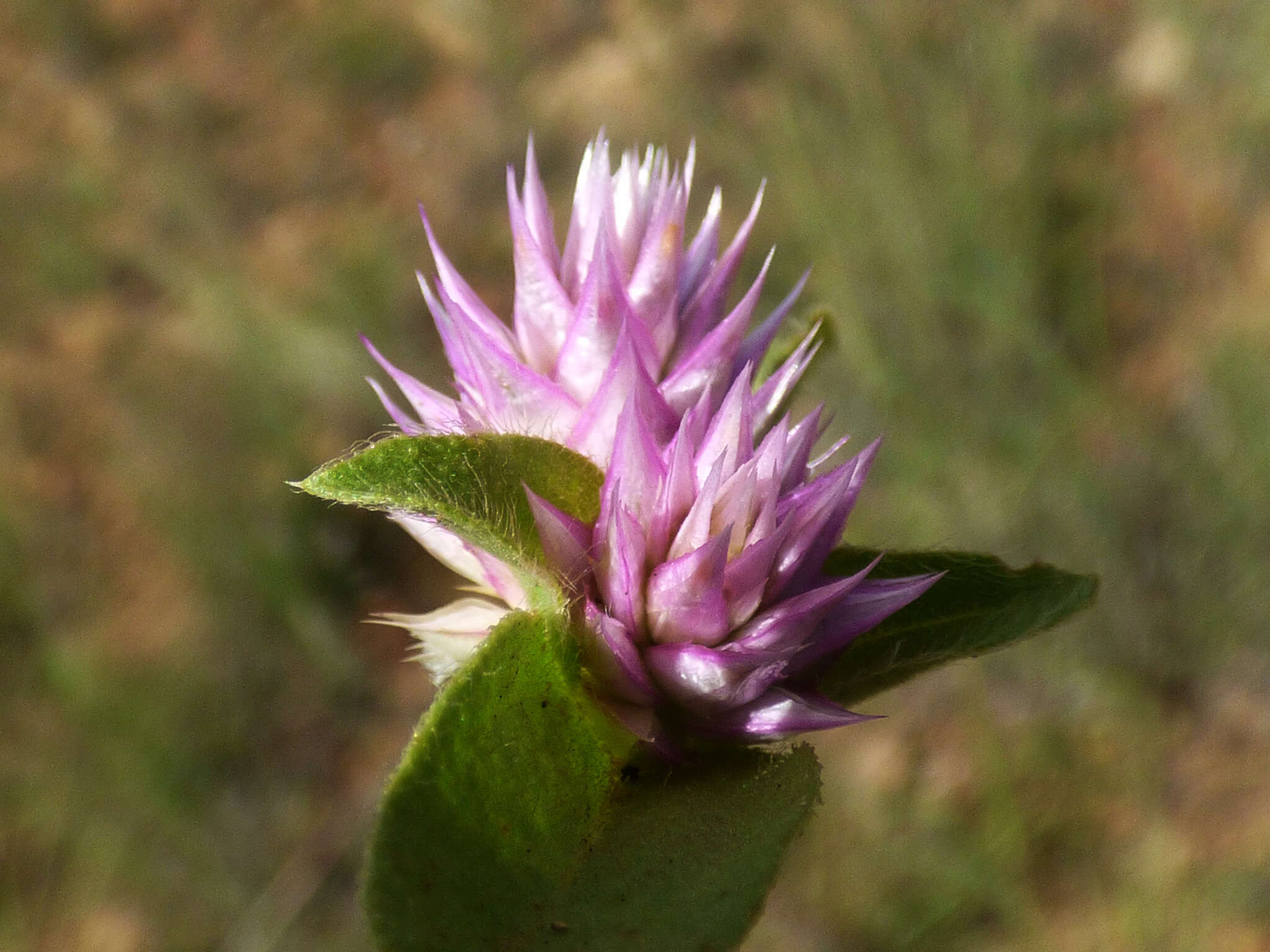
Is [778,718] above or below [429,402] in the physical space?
below

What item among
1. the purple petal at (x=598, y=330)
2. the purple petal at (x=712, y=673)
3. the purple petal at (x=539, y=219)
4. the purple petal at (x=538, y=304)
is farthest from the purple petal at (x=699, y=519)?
the purple petal at (x=539, y=219)

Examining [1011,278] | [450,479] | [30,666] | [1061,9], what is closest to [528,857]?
[450,479]

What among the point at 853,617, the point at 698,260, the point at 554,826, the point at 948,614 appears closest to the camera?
the point at 554,826

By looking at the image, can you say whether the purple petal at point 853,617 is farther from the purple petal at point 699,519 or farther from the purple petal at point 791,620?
the purple petal at point 699,519

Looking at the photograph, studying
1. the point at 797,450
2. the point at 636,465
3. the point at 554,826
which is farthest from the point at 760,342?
the point at 554,826

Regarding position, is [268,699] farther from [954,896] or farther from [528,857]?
[528,857]

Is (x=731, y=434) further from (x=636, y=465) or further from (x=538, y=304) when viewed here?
(x=538, y=304)

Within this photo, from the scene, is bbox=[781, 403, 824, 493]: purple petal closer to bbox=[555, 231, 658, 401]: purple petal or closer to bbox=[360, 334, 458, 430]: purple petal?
bbox=[555, 231, 658, 401]: purple petal

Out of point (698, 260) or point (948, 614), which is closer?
point (948, 614)
